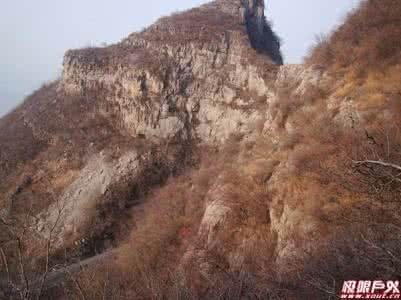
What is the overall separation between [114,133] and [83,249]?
13.0 metres

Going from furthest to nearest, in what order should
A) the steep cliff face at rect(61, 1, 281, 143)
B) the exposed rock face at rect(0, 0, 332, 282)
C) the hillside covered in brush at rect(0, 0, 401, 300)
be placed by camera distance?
the steep cliff face at rect(61, 1, 281, 143) < the exposed rock face at rect(0, 0, 332, 282) < the hillside covered in brush at rect(0, 0, 401, 300)

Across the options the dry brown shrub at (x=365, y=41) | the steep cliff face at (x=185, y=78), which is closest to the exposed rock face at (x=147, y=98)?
the steep cliff face at (x=185, y=78)

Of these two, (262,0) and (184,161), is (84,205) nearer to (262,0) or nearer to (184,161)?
(184,161)

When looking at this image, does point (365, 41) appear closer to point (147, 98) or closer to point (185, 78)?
point (185, 78)

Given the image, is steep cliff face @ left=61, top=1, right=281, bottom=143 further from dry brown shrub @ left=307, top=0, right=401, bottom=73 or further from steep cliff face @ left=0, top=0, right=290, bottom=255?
dry brown shrub @ left=307, top=0, right=401, bottom=73

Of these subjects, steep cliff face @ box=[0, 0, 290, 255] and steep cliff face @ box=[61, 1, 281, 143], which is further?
steep cliff face @ box=[61, 1, 281, 143]

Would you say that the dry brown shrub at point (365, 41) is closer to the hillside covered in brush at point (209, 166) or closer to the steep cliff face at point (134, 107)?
the hillside covered in brush at point (209, 166)

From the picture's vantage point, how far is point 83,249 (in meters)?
24.8

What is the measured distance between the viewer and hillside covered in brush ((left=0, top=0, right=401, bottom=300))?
8.69 metres

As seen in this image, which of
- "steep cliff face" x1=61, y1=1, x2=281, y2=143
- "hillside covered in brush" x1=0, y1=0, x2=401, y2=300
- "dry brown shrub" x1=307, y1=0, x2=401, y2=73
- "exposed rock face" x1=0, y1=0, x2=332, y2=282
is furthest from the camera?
"steep cliff face" x1=61, y1=1, x2=281, y2=143

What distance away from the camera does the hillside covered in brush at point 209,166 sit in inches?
342

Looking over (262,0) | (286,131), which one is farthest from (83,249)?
(262,0)

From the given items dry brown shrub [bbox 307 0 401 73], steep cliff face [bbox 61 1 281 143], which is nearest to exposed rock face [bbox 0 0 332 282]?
steep cliff face [bbox 61 1 281 143]

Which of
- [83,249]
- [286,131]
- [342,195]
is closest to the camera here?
[342,195]
